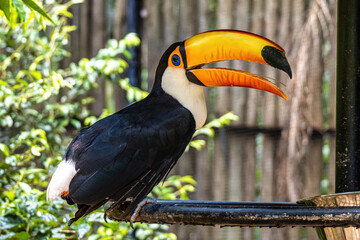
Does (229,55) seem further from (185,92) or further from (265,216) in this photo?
(265,216)

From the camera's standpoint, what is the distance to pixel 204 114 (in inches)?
81.1

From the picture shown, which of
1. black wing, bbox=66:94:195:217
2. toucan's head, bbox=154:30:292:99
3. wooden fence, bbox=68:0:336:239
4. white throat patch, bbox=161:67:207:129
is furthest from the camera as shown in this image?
Result: wooden fence, bbox=68:0:336:239

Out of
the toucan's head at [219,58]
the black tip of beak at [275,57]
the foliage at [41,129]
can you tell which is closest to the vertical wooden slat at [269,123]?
the foliage at [41,129]

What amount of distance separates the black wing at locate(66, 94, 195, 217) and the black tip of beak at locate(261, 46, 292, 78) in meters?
0.37

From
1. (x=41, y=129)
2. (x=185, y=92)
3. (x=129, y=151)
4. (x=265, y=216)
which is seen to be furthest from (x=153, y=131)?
(x=41, y=129)

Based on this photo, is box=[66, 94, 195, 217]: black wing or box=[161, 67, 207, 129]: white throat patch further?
box=[161, 67, 207, 129]: white throat patch

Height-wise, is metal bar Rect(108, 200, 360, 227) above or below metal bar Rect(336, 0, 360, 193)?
below

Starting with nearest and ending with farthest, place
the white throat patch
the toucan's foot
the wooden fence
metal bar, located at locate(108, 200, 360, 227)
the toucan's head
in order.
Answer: metal bar, located at locate(108, 200, 360, 227)
the toucan's foot
the toucan's head
the white throat patch
the wooden fence

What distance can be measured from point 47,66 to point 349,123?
1701mm

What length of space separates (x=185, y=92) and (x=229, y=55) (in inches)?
10.1

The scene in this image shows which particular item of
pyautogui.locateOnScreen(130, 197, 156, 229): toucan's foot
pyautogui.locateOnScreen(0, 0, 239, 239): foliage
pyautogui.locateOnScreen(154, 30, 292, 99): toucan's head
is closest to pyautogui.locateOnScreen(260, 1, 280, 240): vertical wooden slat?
pyautogui.locateOnScreen(0, 0, 239, 239): foliage

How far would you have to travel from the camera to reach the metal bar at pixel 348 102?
1.61m

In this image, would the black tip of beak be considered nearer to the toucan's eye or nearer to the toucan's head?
the toucan's head

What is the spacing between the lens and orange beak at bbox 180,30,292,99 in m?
1.73
